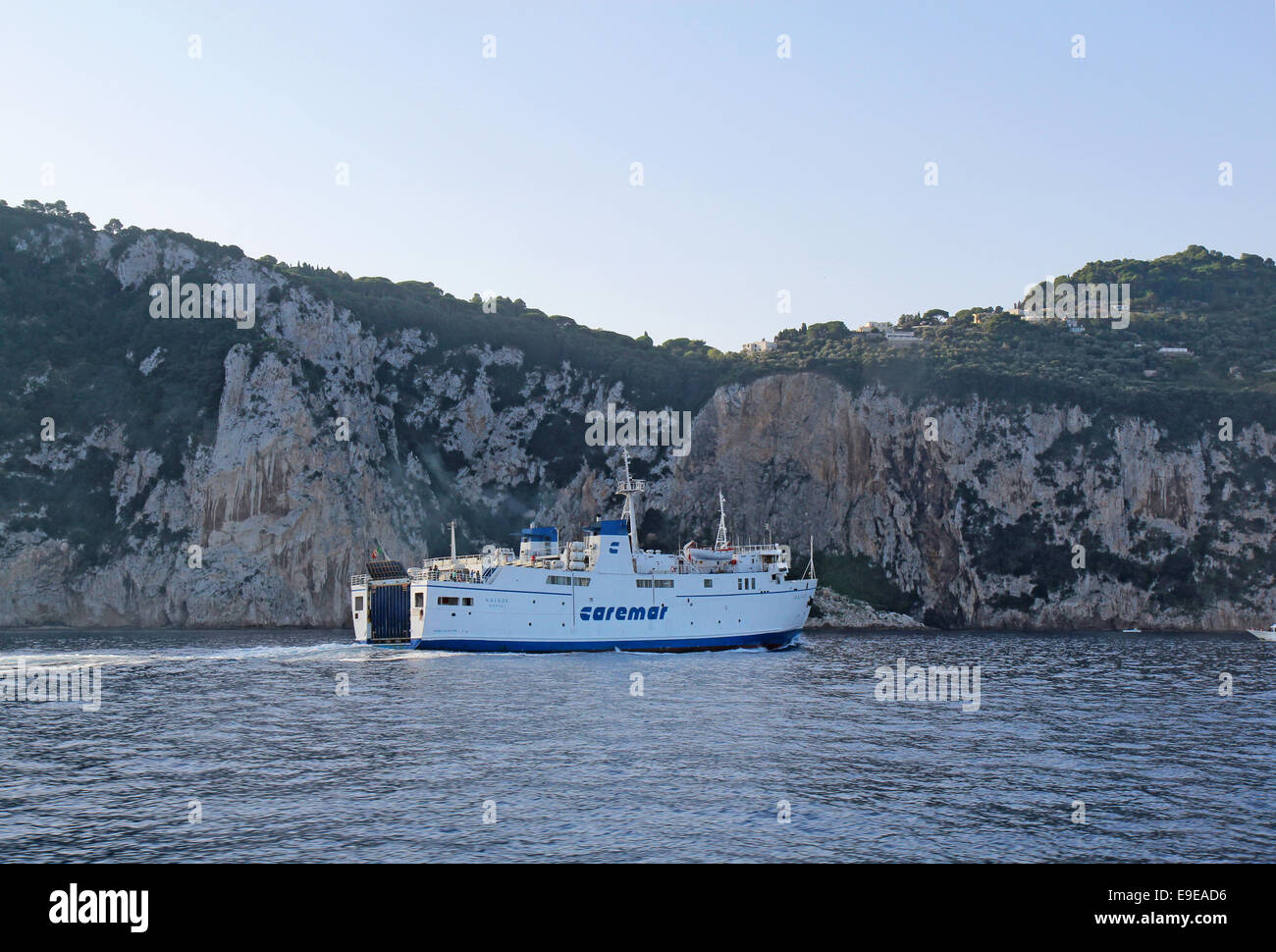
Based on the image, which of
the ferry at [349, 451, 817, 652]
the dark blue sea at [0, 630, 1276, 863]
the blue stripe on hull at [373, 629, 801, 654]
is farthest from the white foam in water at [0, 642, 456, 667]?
the dark blue sea at [0, 630, 1276, 863]

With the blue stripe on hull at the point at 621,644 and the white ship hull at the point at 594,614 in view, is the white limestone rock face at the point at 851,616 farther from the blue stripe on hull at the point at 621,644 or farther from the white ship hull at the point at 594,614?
the white ship hull at the point at 594,614

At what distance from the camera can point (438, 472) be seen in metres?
115

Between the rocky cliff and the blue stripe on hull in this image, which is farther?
the rocky cliff

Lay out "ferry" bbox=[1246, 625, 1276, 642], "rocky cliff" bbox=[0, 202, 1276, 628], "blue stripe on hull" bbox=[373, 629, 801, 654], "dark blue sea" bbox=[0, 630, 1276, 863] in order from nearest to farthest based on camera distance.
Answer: "dark blue sea" bbox=[0, 630, 1276, 863] < "blue stripe on hull" bbox=[373, 629, 801, 654] < "ferry" bbox=[1246, 625, 1276, 642] < "rocky cliff" bbox=[0, 202, 1276, 628]

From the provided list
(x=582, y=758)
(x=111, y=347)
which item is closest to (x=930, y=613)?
(x=582, y=758)

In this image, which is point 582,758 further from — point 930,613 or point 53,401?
point 53,401

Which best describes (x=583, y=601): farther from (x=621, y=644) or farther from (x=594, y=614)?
(x=621, y=644)

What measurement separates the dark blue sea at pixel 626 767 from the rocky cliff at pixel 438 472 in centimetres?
4674

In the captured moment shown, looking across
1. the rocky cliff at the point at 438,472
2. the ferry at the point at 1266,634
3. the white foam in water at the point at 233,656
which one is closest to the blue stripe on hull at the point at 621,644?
the white foam in water at the point at 233,656

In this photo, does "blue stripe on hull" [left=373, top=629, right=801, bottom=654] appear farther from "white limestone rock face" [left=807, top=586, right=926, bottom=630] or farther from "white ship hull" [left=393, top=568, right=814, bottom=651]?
"white limestone rock face" [left=807, top=586, right=926, bottom=630]

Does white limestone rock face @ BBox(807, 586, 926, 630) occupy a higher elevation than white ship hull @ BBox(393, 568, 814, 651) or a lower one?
lower

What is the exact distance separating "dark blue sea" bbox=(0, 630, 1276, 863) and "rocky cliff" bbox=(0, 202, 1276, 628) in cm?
4674

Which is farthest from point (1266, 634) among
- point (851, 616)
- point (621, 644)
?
point (621, 644)

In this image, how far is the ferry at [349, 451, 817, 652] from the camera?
65.0m
